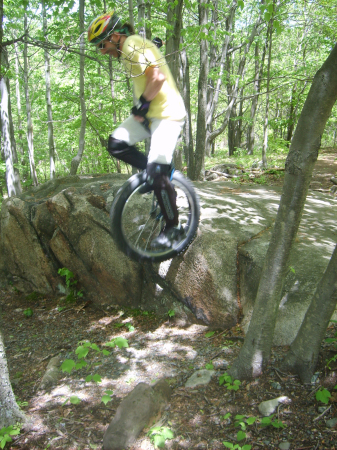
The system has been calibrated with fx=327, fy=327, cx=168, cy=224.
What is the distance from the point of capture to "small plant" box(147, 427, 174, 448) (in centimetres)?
257

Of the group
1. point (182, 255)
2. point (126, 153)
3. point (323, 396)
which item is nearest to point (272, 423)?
point (323, 396)

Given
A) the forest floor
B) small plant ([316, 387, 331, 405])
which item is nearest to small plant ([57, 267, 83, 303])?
the forest floor

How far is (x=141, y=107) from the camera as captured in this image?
3.34m

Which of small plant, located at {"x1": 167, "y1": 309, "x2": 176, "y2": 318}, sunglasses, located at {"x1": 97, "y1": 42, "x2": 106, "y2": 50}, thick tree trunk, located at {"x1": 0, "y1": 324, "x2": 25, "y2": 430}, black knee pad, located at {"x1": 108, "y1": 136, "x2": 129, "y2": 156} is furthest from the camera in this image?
small plant, located at {"x1": 167, "y1": 309, "x2": 176, "y2": 318}

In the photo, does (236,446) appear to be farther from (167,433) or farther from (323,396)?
(323,396)

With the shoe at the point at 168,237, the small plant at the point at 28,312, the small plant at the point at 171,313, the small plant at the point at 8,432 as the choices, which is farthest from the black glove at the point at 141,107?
the small plant at the point at 28,312

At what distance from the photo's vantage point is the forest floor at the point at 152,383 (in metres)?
2.56

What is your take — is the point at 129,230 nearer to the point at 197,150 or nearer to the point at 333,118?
the point at 197,150

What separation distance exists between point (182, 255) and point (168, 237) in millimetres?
587

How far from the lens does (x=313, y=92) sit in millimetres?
2316

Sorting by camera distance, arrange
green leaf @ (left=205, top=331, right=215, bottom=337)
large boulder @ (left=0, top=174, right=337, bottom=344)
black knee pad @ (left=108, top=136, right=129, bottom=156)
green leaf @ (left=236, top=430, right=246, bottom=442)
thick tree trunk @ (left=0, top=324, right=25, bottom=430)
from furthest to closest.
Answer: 1. green leaf @ (left=205, top=331, right=215, bottom=337)
2. large boulder @ (left=0, top=174, right=337, bottom=344)
3. black knee pad @ (left=108, top=136, right=129, bottom=156)
4. thick tree trunk @ (left=0, top=324, right=25, bottom=430)
5. green leaf @ (left=236, top=430, right=246, bottom=442)

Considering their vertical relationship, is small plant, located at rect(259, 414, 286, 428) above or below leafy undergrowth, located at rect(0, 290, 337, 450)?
above

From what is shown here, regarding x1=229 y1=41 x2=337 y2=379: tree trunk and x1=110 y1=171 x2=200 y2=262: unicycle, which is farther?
x1=110 y1=171 x2=200 y2=262: unicycle

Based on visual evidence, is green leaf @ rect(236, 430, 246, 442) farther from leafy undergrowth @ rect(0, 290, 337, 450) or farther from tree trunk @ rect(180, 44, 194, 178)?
tree trunk @ rect(180, 44, 194, 178)
